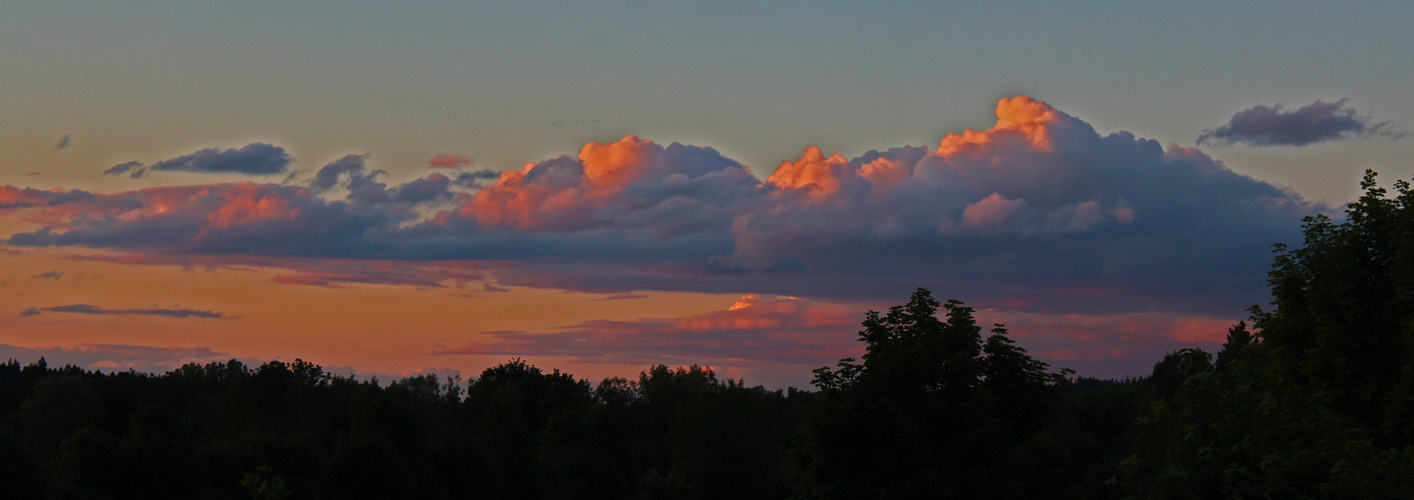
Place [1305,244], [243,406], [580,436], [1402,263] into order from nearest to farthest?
1. [1402,263]
2. [1305,244]
3. [580,436]
4. [243,406]

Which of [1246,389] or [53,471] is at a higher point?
[1246,389]

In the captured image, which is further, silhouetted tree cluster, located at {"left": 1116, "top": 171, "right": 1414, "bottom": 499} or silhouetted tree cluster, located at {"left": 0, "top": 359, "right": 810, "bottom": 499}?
silhouetted tree cluster, located at {"left": 0, "top": 359, "right": 810, "bottom": 499}

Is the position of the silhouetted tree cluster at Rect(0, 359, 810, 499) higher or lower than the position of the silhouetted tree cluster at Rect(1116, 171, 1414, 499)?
lower

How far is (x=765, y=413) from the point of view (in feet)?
401

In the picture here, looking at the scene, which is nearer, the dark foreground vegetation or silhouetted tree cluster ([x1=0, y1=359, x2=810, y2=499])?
the dark foreground vegetation

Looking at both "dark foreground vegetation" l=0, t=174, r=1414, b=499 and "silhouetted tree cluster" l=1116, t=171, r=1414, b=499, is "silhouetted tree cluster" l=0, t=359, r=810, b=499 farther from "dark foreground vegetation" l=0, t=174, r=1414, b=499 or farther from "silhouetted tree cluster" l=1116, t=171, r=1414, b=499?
"silhouetted tree cluster" l=1116, t=171, r=1414, b=499

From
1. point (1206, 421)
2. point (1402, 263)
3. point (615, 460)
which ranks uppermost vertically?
point (1402, 263)

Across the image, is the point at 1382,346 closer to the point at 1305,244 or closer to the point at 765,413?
the point at 1305,244

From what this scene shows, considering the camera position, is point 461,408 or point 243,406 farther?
point 461,408

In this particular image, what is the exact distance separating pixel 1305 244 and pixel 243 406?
8910 centimetres

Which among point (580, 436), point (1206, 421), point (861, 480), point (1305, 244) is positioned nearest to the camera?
point (1206, 421)

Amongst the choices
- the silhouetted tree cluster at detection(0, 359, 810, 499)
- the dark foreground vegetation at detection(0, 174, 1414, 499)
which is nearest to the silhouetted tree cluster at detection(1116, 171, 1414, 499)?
the dark foreground vegetation at detection(0, 174, 1414, 499)

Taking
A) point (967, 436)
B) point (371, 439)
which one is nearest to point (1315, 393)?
point (967, 436)

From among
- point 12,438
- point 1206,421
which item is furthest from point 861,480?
point 12,438
